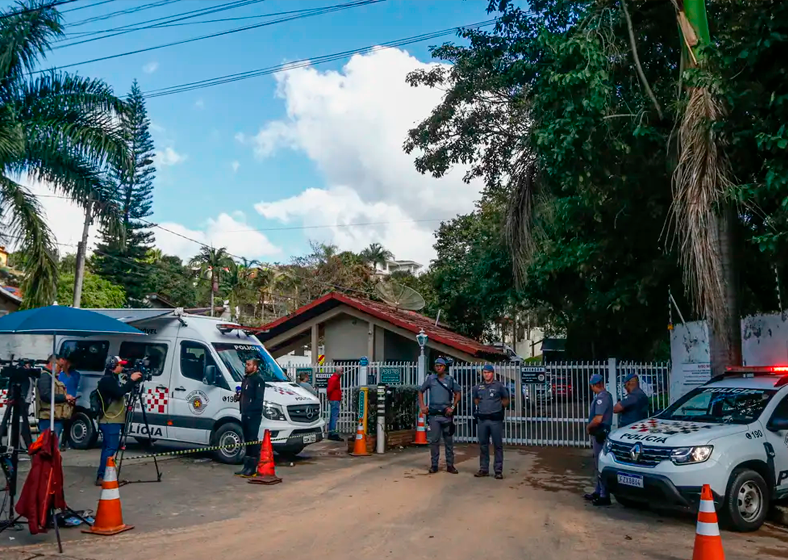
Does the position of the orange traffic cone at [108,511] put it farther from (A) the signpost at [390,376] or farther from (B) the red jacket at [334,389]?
(A) the signpost at [390,376]

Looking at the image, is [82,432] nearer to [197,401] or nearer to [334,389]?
[197,401]

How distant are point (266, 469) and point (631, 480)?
18.1ft

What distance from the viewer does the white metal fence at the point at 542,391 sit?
15.3 metres

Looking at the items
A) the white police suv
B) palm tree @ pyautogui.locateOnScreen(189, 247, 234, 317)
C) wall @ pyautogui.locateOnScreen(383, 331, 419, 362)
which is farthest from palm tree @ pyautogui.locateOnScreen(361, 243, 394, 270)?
the white police suv

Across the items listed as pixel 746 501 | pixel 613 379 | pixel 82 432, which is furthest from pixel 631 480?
pixel 82 432

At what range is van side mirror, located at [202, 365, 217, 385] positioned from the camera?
41.3 feet

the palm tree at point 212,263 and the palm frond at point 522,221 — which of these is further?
the palm tree at point 212,263

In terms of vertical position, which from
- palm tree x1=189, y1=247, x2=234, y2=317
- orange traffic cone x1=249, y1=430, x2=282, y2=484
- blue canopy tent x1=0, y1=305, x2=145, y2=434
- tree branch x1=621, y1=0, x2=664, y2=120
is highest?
palm tree x1=189, y1=247, x2=234, y2=317

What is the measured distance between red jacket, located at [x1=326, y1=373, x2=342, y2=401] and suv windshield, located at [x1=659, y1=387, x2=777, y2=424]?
346 inches

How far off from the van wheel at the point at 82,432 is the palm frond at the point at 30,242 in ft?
8.11

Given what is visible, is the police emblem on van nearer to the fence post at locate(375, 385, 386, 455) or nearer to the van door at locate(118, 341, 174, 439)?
the van door at locate(118, 341, 174, 439)

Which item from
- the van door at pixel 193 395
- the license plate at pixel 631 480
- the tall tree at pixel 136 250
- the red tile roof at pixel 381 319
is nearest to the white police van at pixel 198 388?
the van door at pixel 193 395

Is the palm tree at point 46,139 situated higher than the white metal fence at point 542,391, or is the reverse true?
the palm tree at point 46,139

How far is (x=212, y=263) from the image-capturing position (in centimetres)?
5003
